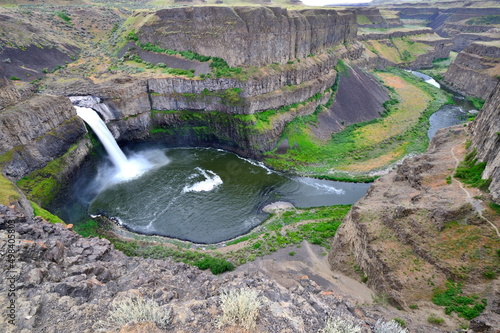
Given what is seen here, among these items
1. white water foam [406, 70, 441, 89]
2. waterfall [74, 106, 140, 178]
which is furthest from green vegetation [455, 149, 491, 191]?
white water foam [406, 70, 441, 89]

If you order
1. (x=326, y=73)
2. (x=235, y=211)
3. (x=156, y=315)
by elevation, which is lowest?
(x=235, y=211)

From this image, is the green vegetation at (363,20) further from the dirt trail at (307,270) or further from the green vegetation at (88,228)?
the green vegetation at (88,228)

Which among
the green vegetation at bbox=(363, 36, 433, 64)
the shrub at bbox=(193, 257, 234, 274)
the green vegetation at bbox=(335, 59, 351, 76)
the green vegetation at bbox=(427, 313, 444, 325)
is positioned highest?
the green vegetation at bbox=(363, 36, 433, 64)

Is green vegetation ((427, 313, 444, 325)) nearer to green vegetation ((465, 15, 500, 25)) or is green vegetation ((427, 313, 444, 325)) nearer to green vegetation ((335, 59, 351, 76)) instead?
green vegetation ((335, 59, 351, 76))

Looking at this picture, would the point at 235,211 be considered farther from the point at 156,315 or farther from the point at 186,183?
the point at 156,315

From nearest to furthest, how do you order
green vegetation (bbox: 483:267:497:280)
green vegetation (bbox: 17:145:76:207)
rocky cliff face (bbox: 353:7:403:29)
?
green vegetation (bbox: 483:267:497:280)
green vegetation (bbox: 17:145:76:207)
rocky cliff face (bbox: 353:7:403:29)

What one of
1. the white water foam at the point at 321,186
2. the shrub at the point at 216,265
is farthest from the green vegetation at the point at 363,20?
the shrub at the point at 216,265

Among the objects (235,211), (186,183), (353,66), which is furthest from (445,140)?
(353,66)
